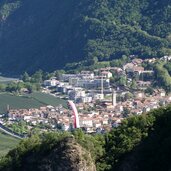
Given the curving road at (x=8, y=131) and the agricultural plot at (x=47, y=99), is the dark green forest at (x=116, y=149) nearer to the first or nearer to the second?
the curving road at (x=8, y=131)

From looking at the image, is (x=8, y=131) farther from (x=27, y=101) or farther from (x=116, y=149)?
(x=116, y=149)

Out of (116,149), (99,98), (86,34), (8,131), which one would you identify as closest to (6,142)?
(8,131)

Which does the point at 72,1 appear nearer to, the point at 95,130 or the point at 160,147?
the point at 95,130

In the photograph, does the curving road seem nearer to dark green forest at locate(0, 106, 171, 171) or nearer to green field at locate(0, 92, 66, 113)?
green field at locate(0, 92, 66, 113)

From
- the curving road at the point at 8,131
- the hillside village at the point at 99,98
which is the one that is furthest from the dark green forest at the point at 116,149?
the curving road at the point at 8,131

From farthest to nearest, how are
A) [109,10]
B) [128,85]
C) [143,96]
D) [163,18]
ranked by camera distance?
[109,10]
[163,18]
[128,85]
[143,96]

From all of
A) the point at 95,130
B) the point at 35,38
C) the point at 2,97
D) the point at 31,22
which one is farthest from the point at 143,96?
the point at 31,22

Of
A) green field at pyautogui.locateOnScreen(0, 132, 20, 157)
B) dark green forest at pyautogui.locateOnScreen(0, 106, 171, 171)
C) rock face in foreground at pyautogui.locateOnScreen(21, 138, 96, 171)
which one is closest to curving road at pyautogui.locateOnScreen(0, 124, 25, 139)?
green field at pyautogui.locateOnScreen(0, 132, 20, 157)
